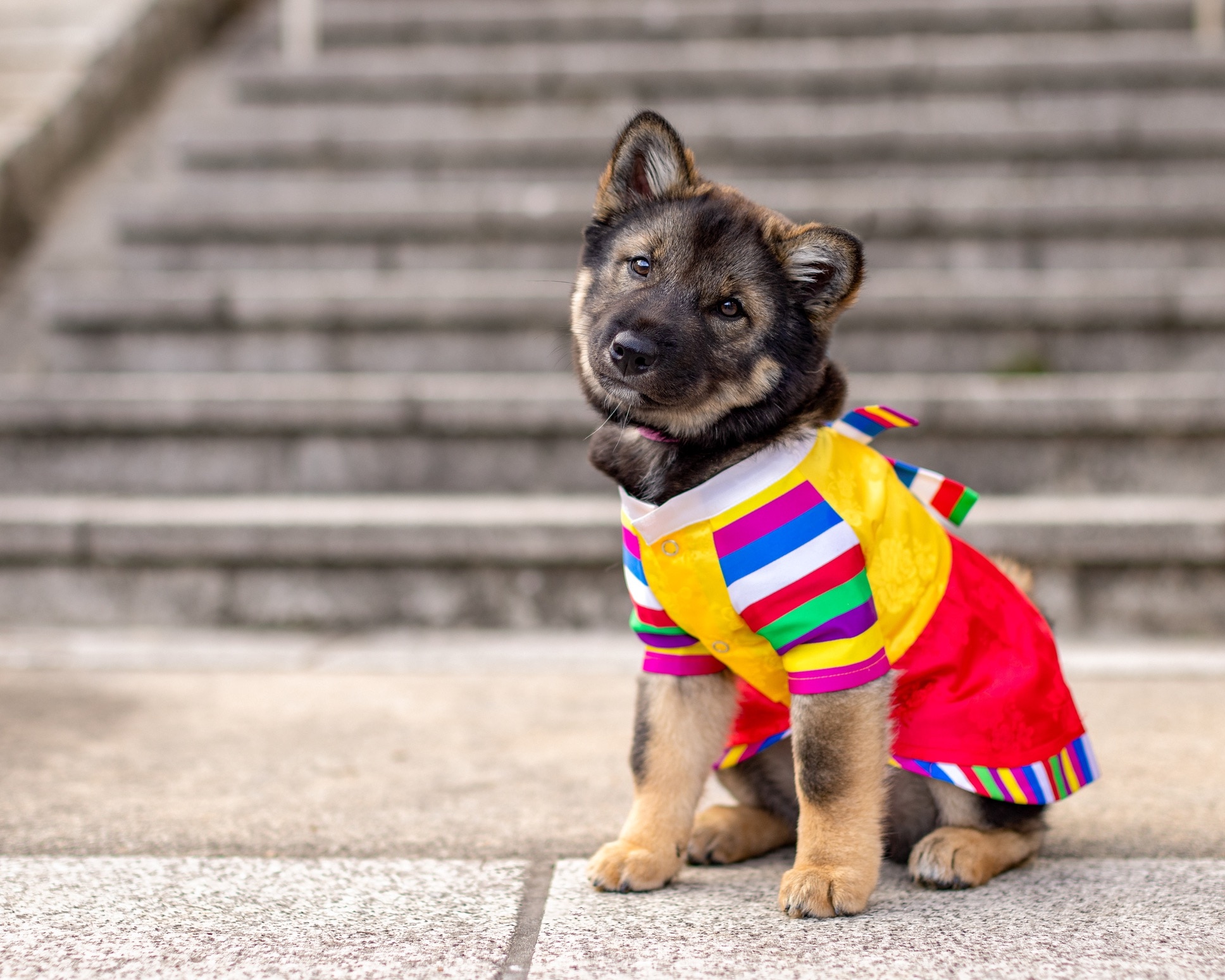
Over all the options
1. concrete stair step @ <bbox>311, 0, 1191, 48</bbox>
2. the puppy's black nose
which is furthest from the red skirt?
concrete stair step @ <bbox>311, 0, 1191, 48</bbox>

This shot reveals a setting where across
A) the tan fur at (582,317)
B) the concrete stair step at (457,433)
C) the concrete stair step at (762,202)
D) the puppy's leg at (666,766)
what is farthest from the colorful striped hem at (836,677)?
the concrete stair step at (762,202)

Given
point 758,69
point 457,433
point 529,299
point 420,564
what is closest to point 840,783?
point 420,564

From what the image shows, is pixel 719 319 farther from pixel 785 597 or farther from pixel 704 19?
pixel 704 19

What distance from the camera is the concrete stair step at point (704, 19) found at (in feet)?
21.0

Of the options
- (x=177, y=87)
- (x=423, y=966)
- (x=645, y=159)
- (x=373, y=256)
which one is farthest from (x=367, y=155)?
(x=423, y=966)

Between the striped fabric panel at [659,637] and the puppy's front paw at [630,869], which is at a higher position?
the striped fabric panel at [659,637]

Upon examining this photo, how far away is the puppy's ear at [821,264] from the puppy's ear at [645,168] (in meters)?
0.26

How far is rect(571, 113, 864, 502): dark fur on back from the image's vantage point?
2.07 meters

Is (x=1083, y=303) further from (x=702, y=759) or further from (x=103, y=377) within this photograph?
(x=103, y=377)

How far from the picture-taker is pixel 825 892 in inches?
73.7

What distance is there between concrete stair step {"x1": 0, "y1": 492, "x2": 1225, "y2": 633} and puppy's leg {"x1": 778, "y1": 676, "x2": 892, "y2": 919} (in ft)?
6.35

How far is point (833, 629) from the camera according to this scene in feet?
6.23

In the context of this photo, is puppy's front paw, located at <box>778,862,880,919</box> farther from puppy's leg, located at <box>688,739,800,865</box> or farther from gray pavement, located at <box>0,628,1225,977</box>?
puppy's leg, located at <box>688,739,800,865</box>

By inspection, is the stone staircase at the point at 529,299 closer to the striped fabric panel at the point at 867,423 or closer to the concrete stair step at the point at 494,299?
the concrete stair step at the point at 494,299
